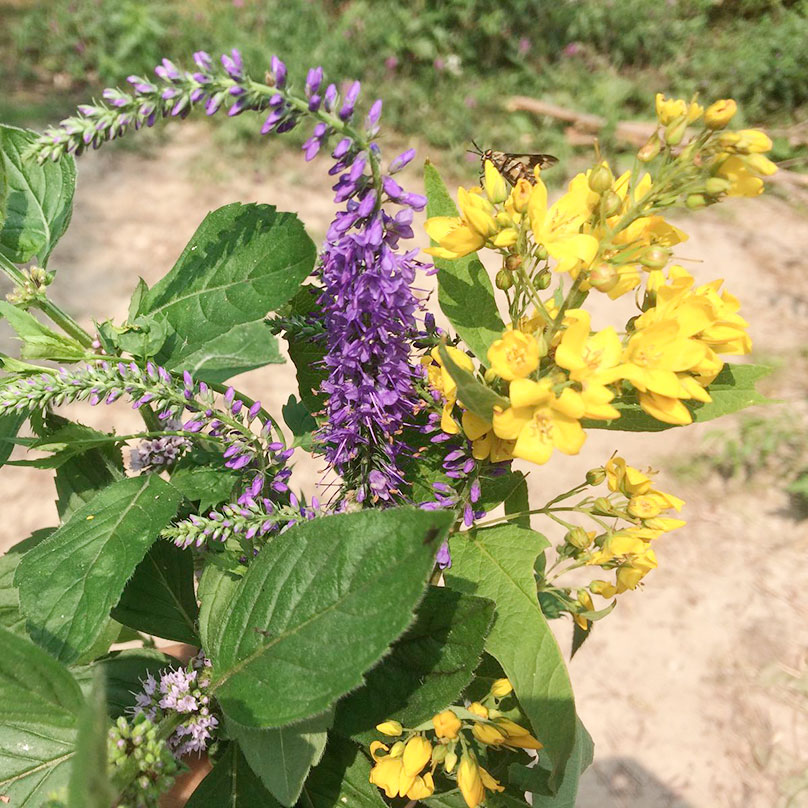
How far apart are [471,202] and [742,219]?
290 cm

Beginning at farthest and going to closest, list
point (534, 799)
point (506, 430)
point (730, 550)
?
point (730, 550) → point (534, 799) → point (506, 430)

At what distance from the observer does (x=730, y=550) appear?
2213 mm

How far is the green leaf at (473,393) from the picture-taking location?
52 centimetres

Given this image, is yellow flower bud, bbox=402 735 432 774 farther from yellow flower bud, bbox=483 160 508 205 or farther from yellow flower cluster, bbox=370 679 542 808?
yellow flower bud, bbox=483 160 508 205

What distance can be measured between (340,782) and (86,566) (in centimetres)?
34

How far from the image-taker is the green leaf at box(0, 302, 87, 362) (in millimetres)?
674

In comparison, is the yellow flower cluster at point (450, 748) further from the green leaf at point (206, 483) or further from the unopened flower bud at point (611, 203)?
the unopened flower bud at point (611, 203)

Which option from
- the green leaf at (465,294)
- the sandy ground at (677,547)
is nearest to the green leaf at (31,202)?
the green leaf at (465,294)

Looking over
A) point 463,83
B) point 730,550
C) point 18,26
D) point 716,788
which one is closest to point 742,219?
point 463,83

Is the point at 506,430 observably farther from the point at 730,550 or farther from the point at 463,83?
the point at 463,83

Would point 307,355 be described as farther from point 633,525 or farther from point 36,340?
point 633,525

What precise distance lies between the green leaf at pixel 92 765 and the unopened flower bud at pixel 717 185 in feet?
1.73

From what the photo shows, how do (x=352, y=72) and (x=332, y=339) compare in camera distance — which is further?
(x=352, y=72)

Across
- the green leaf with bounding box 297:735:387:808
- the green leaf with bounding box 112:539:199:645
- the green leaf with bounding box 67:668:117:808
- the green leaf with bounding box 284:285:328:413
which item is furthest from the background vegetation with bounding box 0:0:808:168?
the green leaf with bounding box 67:668:117:808
